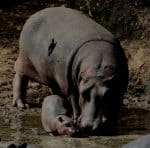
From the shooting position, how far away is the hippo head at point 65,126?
6605 millimetres

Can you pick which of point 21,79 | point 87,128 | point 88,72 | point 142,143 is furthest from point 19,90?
point 142,143

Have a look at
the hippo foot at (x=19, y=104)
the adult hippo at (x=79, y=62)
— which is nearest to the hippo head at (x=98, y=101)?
the adult hippo at (x=79, y=62)

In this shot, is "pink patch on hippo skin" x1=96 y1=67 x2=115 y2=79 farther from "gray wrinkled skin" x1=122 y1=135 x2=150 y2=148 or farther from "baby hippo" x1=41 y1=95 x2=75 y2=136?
"gray wrinkled skin" x1=122 y1=135 x2=150 y2=148

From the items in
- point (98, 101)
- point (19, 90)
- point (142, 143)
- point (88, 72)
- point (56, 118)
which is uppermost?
point (142, 143)

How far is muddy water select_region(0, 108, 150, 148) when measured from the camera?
20.1 ft

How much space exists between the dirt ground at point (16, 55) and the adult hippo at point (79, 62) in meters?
0.97

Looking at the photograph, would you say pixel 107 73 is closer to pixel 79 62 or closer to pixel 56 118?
pixel 79 62

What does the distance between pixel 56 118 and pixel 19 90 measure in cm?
209

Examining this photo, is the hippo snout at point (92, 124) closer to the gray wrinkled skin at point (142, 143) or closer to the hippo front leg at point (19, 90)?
the gray wrinkled skin at point (142, 143)

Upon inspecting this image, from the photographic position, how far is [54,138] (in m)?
6.37

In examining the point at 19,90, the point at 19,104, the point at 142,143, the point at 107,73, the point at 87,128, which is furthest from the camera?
the point at 19,90

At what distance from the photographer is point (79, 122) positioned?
671 centimetres

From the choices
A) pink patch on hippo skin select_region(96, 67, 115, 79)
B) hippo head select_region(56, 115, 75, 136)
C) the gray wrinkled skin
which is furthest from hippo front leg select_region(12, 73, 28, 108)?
the gray wrinkled skin

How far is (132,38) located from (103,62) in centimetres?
406
